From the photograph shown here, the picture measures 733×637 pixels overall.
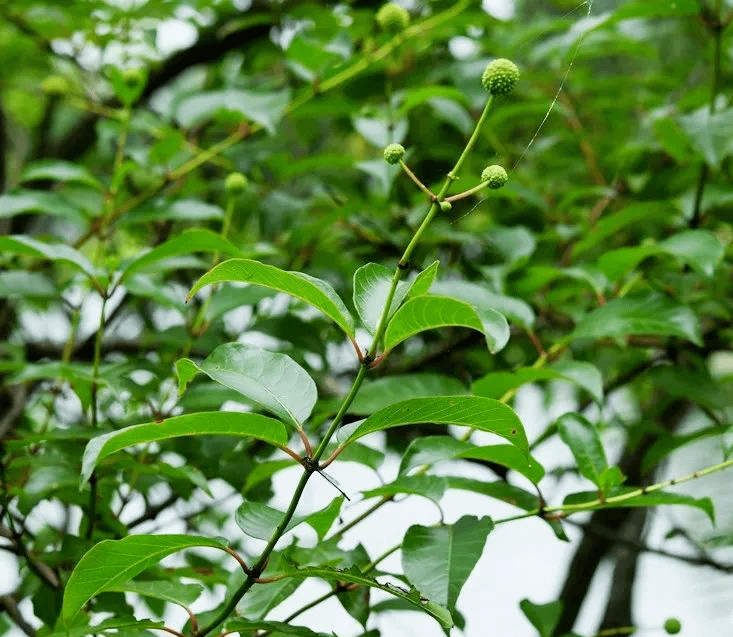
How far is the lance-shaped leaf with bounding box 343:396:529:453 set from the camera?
591mm

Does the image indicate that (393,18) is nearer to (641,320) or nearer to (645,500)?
(641,320)

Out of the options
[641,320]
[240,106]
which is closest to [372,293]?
[641,320]

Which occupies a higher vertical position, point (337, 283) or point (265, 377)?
point (265, 377)

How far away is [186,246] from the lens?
0.87 metres

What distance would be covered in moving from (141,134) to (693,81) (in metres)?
1.09

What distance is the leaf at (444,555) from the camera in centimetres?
65

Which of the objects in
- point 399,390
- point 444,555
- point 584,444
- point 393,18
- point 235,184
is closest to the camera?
point 444,555

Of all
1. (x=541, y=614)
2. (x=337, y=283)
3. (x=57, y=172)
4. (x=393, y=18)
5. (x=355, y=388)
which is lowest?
(x=541, y=614)

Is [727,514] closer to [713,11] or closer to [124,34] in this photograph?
[713,11]

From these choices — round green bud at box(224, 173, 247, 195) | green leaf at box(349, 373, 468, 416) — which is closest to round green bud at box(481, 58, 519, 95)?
green leaf at box(349, 373, 468, 416)

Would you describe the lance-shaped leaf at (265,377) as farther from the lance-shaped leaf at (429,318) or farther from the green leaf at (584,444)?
the green leaf at (584,444)

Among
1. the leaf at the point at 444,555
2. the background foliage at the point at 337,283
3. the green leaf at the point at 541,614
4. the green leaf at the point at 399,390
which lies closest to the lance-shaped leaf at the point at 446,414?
the background foliage at the point at 337,283

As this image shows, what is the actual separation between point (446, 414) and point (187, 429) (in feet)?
0.53

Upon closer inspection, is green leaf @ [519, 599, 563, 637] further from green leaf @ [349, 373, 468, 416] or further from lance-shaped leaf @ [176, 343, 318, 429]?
lance-shaped leaf @ [176, 343, 318, 429]
